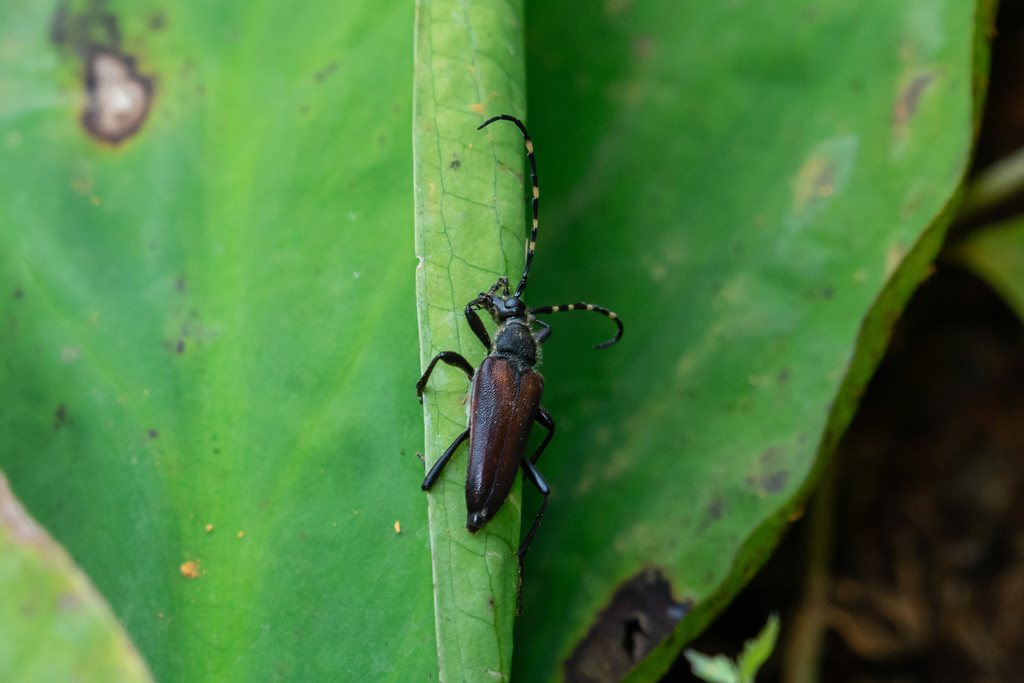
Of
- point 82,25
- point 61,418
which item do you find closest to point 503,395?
point 61,418

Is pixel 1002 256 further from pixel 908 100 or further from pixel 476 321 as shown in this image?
pixel 476 321

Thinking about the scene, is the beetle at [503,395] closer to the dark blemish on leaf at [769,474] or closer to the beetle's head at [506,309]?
the beetle's head at [506,309]

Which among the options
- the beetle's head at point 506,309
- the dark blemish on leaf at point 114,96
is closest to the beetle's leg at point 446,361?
the beetle's head at point 506,309

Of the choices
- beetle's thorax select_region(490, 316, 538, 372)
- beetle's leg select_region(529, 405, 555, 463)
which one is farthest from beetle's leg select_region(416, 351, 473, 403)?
beetle's thorax select_region(490, 316, 538, 372)

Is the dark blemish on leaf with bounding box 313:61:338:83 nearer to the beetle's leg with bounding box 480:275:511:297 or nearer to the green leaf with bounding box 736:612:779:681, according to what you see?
the beetle's leg with bounding box 480:275:511:297

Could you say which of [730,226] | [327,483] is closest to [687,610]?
[327,483]

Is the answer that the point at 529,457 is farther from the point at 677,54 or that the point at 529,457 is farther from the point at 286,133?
the point at 677,54
